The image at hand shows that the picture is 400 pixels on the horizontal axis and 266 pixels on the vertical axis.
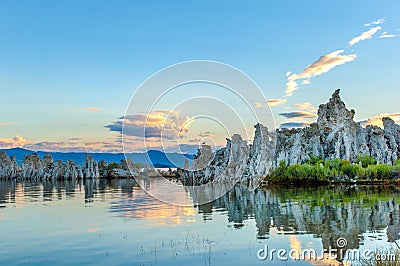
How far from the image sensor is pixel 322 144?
11300 cm

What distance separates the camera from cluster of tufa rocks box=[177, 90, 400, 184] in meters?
105

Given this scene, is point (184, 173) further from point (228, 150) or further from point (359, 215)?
point (359, 215)

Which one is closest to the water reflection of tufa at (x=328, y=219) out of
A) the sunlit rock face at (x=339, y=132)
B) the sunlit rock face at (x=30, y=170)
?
the sunlit rock face at (x=339, y=132)

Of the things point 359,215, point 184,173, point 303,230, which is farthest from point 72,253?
point 184,173

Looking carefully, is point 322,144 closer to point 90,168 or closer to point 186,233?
point 186,233

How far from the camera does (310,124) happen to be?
12631 centimetres

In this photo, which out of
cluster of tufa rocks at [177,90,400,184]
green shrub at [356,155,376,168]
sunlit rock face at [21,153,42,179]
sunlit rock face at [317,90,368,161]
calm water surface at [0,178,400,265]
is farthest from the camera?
sunlit rock face at [21,153,42,179]

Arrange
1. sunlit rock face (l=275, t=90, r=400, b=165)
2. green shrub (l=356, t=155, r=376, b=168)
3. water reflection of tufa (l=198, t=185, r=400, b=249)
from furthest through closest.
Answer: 1. sunlit rock face (l=275, t=90, r=400, b=165)
2. green shrub (l=356, t=155, r=376, b=168)
3. water reflection of tufa (l=198, t=185, r=400, b=249)

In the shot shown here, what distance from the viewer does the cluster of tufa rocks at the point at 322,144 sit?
105 meters
